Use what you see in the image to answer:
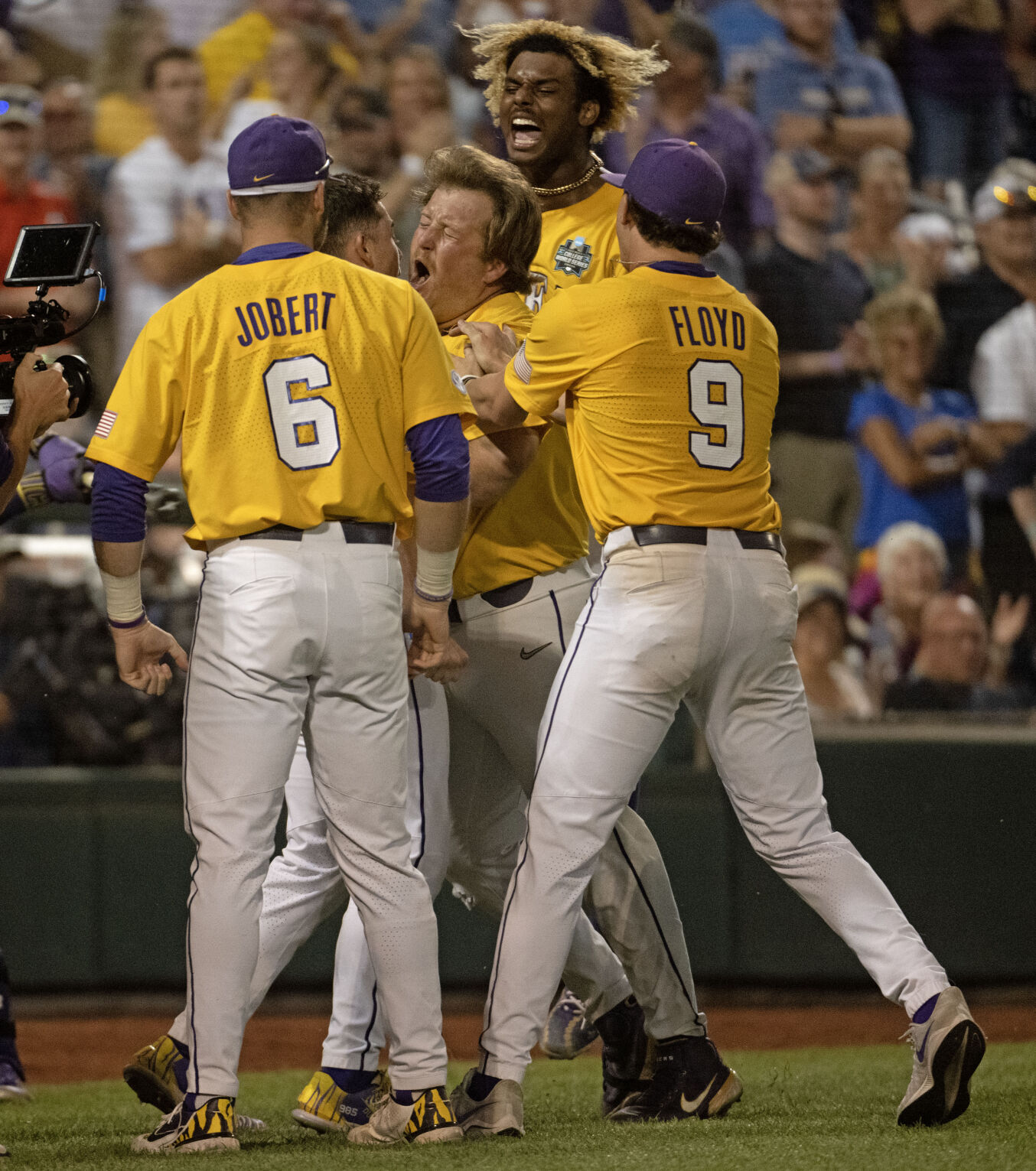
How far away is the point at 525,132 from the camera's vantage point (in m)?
4.10

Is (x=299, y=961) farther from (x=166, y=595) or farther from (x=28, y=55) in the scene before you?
(x=28, y=55)


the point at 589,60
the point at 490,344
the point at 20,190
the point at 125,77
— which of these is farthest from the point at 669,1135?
the point at 125,77

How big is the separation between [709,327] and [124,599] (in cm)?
122

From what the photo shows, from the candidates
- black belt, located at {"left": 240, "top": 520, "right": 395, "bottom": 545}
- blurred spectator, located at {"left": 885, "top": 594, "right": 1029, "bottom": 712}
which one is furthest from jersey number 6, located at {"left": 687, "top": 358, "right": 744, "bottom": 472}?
blurred spectator, located at {"left": 885, "top": 594, "right": 1029, "bottom": 712}

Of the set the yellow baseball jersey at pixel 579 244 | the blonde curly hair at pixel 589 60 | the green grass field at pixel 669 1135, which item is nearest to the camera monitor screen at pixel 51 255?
the yellow baseball jersey at pixel 579 244

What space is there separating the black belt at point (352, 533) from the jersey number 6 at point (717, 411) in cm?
61

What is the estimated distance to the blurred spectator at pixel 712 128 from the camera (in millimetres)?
8336

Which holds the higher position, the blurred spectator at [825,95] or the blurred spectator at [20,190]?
the blurred spectator at [825,95]

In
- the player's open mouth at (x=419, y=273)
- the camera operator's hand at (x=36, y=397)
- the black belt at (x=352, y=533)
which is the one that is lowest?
the black belt at (x=352, y=533)

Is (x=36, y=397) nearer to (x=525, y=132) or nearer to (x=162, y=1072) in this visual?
(x=162, y=1072)

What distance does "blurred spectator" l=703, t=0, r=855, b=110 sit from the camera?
8.60 m

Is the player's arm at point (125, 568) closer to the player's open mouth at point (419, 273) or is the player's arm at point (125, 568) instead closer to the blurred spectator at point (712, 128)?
the player's open mouth at point (419, 273)

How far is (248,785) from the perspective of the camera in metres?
2.87

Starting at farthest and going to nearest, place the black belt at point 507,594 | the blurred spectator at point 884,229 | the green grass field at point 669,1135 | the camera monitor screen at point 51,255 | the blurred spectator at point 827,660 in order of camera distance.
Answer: the blurred spectator at point 884,229 < the blurred spectator at point 827,660 < the black belt at point 507,594 < the camera monitor screen at point 51,255 < the green grass field at point 669,1135
